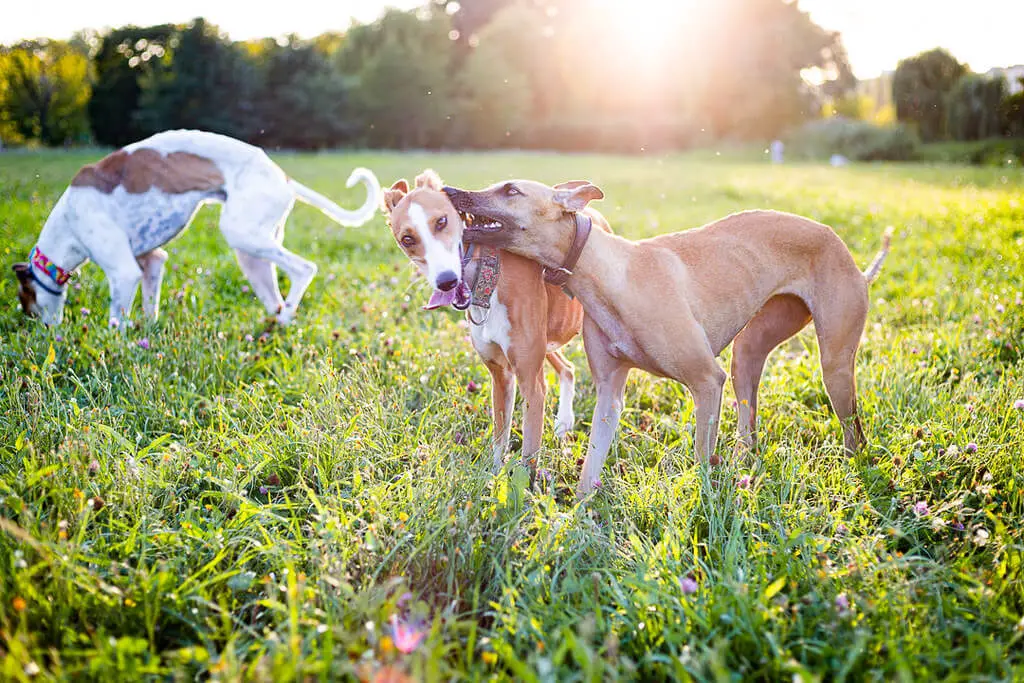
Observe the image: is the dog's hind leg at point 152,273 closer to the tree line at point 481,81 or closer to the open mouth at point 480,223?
the open mouth at point 480,223

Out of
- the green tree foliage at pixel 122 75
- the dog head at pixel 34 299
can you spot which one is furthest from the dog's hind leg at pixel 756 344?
the green tree foliage at pixel 122 75

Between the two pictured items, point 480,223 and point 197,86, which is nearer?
point 480,223

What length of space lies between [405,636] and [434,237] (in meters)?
1.79

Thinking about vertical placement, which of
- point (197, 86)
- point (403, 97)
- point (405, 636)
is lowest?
point (405, 636)

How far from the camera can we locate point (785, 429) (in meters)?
3.97

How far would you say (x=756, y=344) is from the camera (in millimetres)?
4117

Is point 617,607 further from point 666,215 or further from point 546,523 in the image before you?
point 666,215

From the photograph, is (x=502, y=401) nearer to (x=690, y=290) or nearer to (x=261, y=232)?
(x=690, y=290)

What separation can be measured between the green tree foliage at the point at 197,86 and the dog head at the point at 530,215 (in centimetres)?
3024

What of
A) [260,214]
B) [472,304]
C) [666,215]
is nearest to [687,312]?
[472,304]

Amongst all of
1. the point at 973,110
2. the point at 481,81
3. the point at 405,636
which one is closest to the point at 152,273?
the point at 405,636

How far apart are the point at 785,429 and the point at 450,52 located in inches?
1688

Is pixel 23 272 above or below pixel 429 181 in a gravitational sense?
below

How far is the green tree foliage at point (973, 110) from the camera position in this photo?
922 inches
